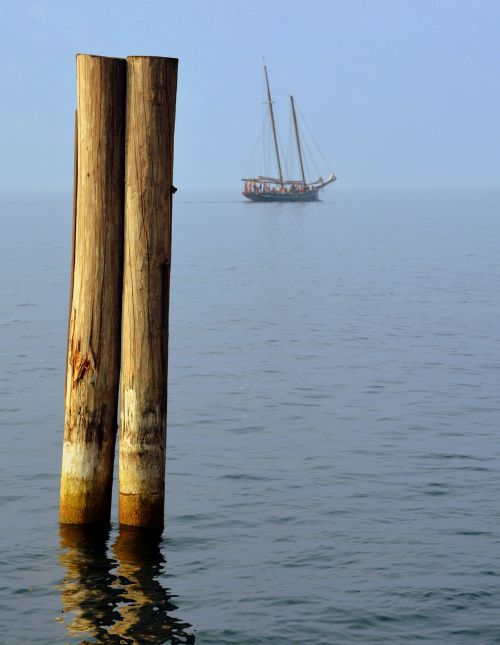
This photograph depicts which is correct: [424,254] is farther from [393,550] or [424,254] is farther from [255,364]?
[393,550]

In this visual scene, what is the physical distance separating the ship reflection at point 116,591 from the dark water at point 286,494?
0.02m

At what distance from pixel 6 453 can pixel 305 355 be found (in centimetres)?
983

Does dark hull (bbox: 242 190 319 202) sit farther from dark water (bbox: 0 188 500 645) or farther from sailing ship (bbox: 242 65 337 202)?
dark water (bbox: 0 188 500 645)

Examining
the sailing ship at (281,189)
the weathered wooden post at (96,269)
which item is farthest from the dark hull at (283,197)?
the weathered wooden post at (96,269)

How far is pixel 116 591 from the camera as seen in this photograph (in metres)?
9.16

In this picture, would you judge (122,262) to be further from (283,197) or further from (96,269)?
(283,197)

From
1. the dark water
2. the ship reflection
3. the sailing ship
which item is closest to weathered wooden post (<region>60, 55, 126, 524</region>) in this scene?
the ship reflection

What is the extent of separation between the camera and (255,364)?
21.5 m

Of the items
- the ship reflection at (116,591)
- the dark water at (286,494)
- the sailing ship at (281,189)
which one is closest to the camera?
the ship reflection at (116,591)

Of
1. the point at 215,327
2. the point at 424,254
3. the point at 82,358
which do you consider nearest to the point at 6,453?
the point at 82,358

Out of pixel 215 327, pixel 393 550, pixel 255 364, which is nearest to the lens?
pixel 393 550

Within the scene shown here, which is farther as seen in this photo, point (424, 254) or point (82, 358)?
point (424, 254)

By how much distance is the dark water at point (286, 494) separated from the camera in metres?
8.83

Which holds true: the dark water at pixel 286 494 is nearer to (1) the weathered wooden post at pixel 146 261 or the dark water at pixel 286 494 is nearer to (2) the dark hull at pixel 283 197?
(1) the weathered wooden post at pixel 146 261
